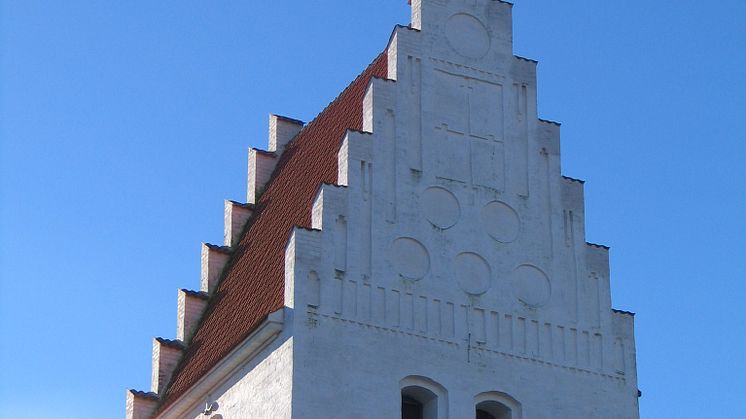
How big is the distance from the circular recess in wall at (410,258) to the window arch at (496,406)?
2.63 metres

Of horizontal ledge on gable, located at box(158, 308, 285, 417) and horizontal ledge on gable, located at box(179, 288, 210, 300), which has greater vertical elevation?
horizontal ledge on gable, located at box(179, 288, 210, 300)

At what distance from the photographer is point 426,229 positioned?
3709 cm

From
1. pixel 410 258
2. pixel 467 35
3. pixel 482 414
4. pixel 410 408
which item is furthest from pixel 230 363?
pixel 467 35

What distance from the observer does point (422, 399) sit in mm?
36188

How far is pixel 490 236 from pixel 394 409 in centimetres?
459

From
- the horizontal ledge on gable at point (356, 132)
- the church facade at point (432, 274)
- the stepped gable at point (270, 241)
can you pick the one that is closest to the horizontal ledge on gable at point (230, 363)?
the church facade at point (432, 274)

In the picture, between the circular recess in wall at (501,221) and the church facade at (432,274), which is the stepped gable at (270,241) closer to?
the church facade at (432,274)

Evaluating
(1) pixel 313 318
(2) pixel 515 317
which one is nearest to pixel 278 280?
(1) pixel 313 318

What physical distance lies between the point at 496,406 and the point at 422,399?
151cm

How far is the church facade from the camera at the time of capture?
35312 mm

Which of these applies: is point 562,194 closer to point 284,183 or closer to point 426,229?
point 426,229

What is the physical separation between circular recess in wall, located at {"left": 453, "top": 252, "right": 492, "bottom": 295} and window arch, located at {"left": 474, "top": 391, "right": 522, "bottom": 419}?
2084 mm

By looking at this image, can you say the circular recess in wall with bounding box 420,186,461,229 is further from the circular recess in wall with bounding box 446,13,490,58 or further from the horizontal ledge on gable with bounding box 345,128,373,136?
the circular recess in wall with bounding box 446,13,490,58

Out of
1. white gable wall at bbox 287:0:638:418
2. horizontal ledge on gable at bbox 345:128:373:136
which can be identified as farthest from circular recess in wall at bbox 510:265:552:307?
horizontal ledge on gable at bbox 345:128:373:136
